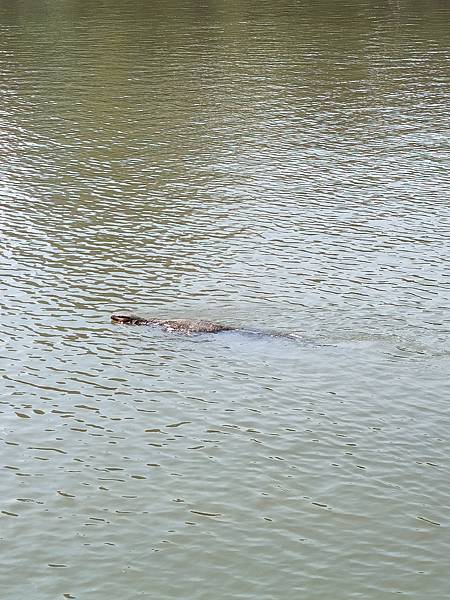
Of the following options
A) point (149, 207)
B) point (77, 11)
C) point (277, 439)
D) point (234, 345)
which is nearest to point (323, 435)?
point (277, 439)

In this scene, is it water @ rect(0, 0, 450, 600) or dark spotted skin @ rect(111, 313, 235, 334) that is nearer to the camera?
water @ rect(0, 0, 450, 600)

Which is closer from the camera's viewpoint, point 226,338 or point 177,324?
point 226,338

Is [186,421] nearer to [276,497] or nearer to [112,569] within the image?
[276,497]

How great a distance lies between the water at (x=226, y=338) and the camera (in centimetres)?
2375

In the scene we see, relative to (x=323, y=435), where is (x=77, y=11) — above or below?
above

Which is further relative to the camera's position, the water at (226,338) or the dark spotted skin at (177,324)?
the dark spotted skin at (177,324)

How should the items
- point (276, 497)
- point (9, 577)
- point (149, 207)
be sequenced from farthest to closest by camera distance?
point (149, 207), point (276, 497), point (9, 577)

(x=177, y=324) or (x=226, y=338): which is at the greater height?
(x=177, y=324)

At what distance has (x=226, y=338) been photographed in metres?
33.8

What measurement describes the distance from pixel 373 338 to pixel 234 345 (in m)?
4.23

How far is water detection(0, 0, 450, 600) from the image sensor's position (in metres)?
23.8

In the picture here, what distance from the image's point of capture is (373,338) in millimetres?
33875

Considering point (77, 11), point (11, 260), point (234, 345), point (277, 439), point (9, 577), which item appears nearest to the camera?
point (9, 577)

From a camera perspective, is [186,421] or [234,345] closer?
[186,421]
